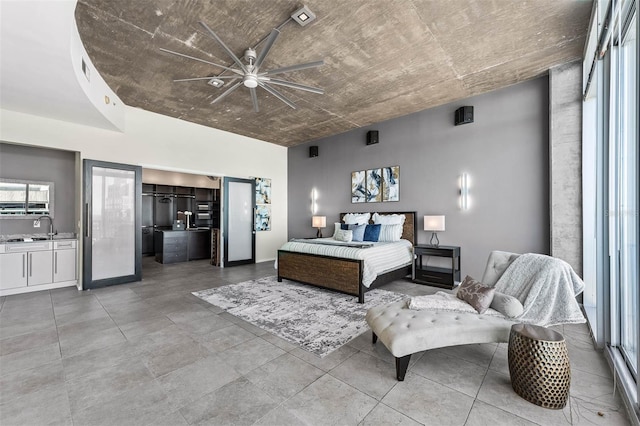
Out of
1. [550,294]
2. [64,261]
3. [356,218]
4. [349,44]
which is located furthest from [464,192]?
[64,261]

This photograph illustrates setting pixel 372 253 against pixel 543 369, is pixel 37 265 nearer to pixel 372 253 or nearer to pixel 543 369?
pixel 372 253

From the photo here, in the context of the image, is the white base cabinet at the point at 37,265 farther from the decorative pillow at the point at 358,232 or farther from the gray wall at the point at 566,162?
the gray wall at the point at 566,162

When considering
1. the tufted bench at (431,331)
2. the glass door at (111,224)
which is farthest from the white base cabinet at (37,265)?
the tufted bench at (431,331)

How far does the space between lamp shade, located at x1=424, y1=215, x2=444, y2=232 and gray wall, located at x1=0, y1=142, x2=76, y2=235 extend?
22.5 feet

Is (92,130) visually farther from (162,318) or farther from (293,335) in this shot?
(293,335)

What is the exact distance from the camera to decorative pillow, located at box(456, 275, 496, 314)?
8.18ft

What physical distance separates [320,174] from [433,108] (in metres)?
3.24

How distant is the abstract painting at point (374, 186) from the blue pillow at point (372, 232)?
2.76 ft

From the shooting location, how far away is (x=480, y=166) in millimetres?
4875

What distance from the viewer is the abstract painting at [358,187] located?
6.57 metres

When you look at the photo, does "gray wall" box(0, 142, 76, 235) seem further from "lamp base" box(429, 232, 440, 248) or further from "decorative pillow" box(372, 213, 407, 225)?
"lamp base" box(429, 232, 440, 248)

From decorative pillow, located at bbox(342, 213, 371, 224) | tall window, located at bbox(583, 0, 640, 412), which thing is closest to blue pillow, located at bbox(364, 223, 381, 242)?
decorative pillow, located at bbox(342, 213, 371, 224)

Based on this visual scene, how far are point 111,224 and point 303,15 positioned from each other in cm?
494

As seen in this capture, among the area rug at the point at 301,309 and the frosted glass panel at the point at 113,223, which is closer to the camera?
the area rug at the point at 301,309
